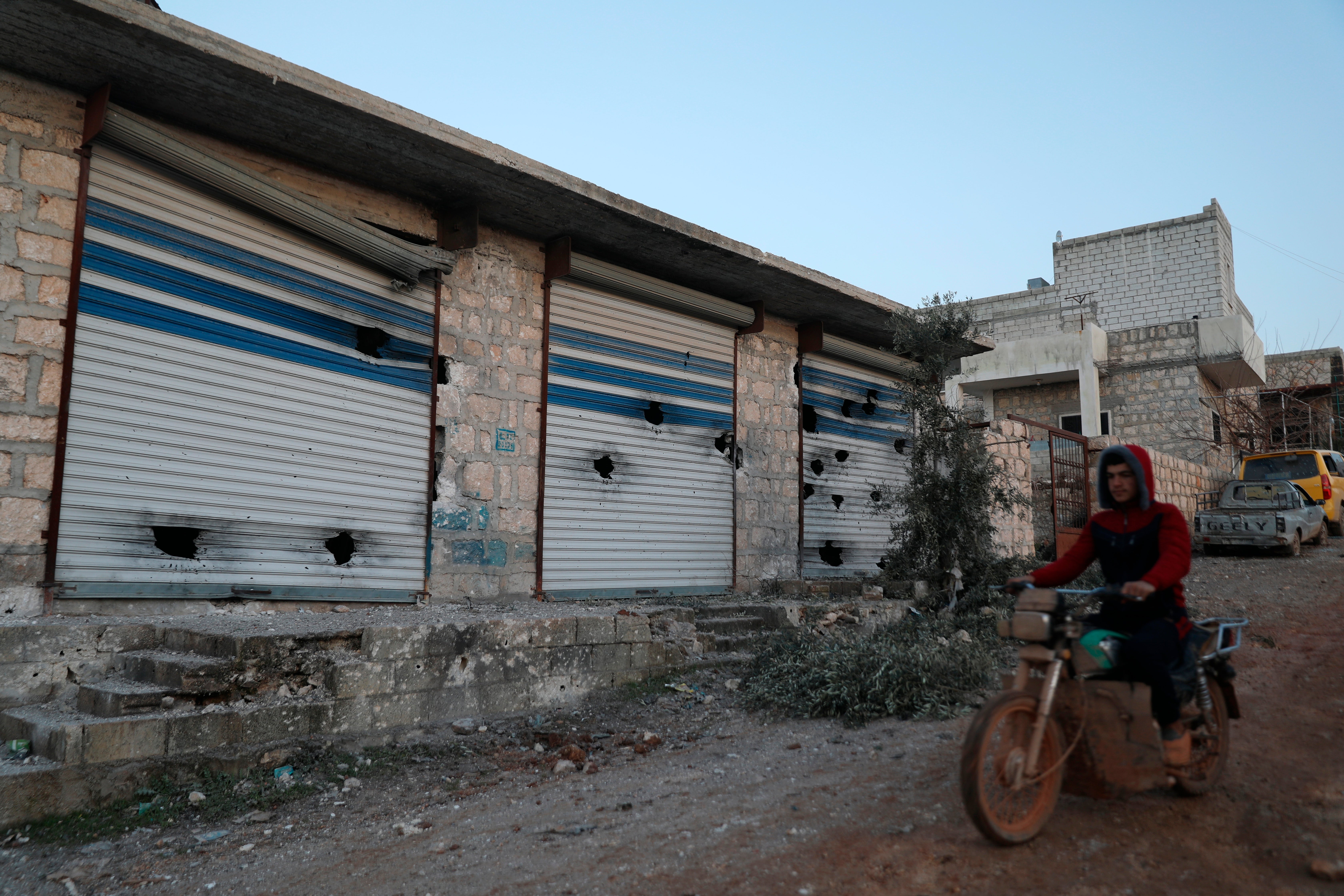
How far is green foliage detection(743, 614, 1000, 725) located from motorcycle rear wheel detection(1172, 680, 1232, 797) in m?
1.92

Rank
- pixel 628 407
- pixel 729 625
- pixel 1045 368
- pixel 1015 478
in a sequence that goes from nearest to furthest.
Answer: pixel 729 625 → pixel 628 407 → pixel 1015 478 → pixel 1045 368

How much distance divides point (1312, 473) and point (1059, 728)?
1732 cm

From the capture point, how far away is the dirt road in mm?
2975

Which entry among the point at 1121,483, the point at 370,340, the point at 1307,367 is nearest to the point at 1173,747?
the point at 1121,483

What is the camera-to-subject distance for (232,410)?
6188mm

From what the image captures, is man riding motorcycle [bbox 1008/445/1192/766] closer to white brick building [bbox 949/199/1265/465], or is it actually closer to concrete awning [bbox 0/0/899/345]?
concrete awning [bbox 0/0/899/345]

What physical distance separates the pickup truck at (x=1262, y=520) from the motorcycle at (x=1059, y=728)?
41.7ft

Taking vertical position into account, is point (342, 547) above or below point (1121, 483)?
below

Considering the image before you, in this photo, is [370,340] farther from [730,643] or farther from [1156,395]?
[1156,395]

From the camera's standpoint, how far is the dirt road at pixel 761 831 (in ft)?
9.76

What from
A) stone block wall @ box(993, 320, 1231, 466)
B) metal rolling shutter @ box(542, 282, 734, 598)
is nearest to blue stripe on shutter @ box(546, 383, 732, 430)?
metal rolling shutter @ box(542, 282, 734, 598)

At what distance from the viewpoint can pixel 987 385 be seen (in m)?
23.3

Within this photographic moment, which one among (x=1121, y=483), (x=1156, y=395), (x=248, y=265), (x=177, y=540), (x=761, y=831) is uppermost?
(x=1156, y=395)

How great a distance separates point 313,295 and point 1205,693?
6524 millimetres
